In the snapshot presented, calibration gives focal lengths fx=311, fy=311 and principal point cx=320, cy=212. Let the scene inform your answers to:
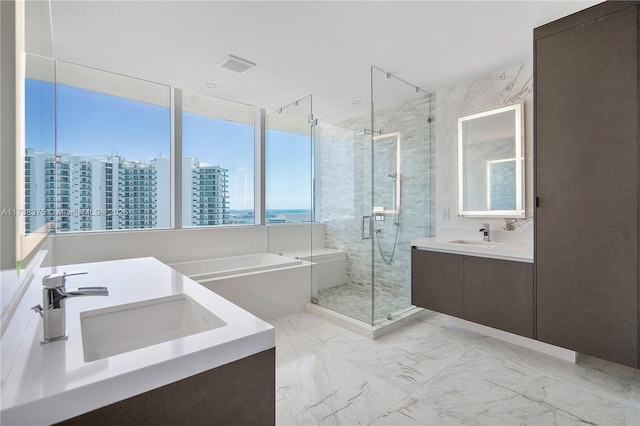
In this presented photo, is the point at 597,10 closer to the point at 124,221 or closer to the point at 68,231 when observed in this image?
the point at 124,221

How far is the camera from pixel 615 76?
1.91 m

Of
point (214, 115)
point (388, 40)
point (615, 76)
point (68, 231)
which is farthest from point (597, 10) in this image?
point (68, 231)

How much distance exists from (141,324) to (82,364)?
52 centimetres

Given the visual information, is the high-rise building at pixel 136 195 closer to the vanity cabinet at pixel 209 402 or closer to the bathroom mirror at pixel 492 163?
the vanity cabinet at pixel 209 402

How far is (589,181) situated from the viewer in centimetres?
202

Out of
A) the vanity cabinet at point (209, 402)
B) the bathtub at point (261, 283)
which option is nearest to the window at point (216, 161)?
the bathtub at point (261, 283)

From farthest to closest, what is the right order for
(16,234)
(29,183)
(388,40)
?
(388,40) < (29,183) < (16,234)

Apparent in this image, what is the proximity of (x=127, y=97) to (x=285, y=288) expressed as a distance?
2688mm

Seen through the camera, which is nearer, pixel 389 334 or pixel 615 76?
pixel 615 76

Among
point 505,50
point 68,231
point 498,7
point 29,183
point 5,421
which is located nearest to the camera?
point 5,421

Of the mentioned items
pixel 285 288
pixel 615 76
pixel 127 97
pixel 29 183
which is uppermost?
pixel 127 97

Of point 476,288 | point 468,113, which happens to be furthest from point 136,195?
point 468,113

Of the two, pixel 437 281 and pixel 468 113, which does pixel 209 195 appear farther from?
pixel 468 113

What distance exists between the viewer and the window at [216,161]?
12.4 feet
